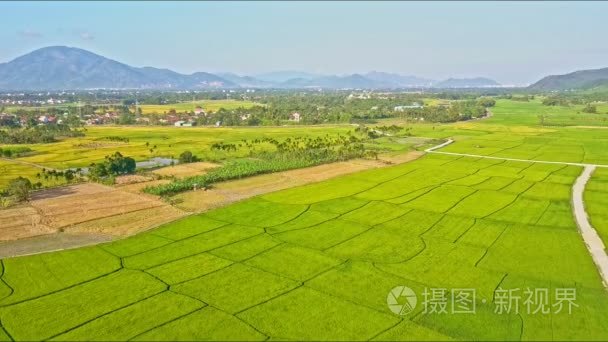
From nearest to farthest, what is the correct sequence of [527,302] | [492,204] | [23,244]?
1. [527,302]
2. [23,244]
3. [492,204]

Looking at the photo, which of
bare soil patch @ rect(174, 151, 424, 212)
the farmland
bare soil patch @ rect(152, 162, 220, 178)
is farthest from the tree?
bare soil patch @ rect(152, 162, 220, 178)

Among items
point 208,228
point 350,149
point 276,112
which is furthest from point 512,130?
point 208,228

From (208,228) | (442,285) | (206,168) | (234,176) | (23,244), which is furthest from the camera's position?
(206,168)

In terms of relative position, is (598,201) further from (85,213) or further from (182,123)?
(182,123)

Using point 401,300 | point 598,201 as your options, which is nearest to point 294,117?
point 598,201

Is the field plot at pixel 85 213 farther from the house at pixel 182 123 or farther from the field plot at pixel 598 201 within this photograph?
the house at pixel 182 123

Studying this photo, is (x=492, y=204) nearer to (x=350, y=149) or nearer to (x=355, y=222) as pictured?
(x=355, y=222)
